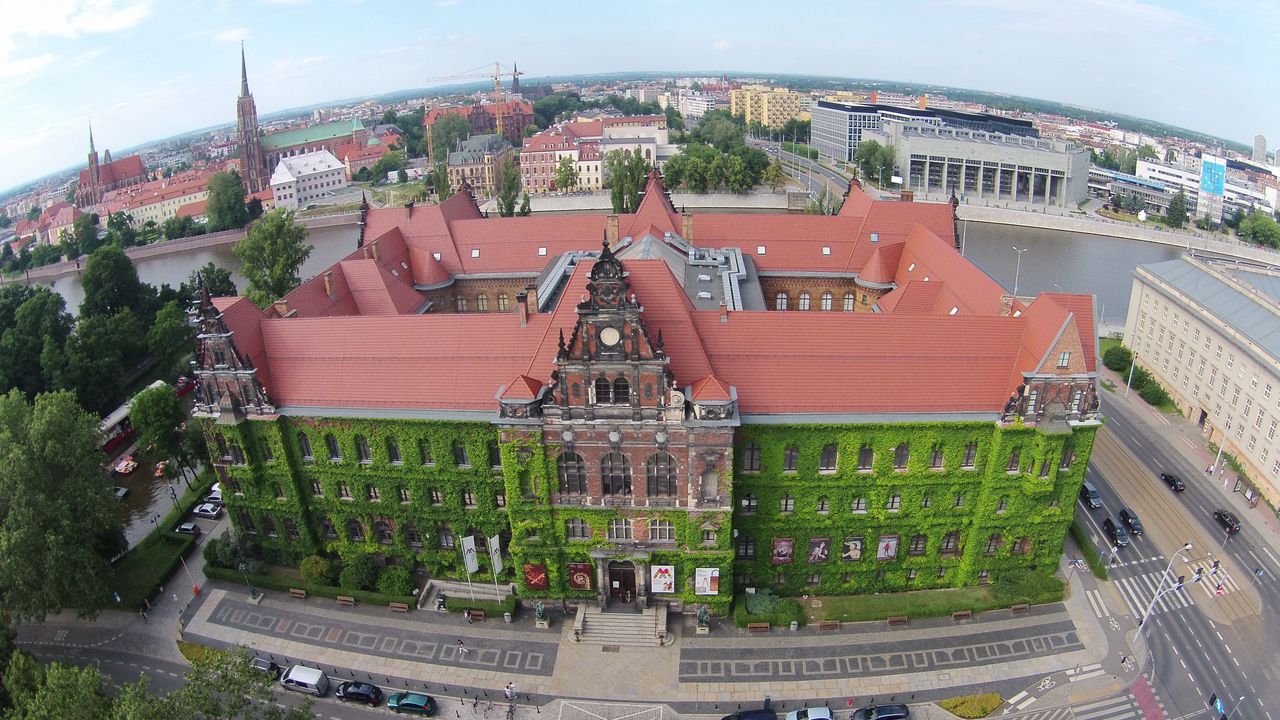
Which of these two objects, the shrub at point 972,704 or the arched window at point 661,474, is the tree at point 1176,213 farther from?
the arched window at point 661,474

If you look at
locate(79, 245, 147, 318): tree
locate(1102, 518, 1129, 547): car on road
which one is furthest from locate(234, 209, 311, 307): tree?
locate(1102, 518, 1129, 547): car on road

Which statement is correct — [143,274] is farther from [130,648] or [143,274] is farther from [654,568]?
[654,568]

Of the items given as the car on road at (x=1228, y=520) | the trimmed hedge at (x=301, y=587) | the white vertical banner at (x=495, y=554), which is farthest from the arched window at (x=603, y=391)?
the car on road at (x=1228, y=520)

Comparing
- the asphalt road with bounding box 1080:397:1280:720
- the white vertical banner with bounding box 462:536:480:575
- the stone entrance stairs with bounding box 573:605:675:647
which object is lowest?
the asphalt road with bounding box 1080:397:1280:720

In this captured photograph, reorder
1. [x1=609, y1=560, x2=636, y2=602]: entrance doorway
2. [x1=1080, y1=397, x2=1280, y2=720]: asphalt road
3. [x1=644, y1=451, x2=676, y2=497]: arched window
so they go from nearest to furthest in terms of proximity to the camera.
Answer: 1. [x1=1080, y1=397, x2=1280, y2=720]: asphalt road
2. [x1=644, y1=451, x2=676, y2=497]: arched window
3. [x1=609, y1=560, x2=636, y2=602]: entrance doorway

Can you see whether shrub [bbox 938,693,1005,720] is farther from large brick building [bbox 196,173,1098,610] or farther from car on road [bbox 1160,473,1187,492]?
car on road [bbox 1160,473,1187,492]
